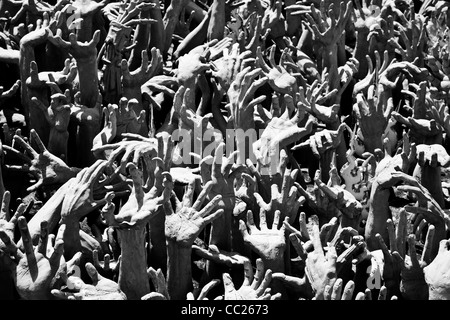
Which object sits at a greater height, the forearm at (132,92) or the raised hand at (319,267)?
the forearm at (132,92)

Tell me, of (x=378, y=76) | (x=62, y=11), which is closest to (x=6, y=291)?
(x=62, y=11)

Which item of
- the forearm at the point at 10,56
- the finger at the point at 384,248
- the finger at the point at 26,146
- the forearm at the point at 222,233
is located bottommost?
the finger at the point at 384,248

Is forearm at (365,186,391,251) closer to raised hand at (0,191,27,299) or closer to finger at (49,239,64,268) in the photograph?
finger at (49,239,64,268)

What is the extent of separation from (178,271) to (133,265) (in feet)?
1.23

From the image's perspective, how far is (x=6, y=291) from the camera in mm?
7176

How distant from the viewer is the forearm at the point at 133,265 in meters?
6.84

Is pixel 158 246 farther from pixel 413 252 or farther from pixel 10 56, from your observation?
pixel 10 56

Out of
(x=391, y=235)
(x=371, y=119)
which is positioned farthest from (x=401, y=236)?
(x=371, y=119)

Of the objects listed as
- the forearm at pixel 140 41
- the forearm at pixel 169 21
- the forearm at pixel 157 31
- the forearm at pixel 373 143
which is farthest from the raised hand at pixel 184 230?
the forearm at pixel 169 21

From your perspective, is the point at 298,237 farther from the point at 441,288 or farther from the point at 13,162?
the point at 13,162

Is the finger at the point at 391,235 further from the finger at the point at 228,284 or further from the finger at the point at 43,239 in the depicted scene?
the finger at the point at 43,239

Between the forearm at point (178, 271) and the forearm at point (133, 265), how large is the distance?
9.6 inches

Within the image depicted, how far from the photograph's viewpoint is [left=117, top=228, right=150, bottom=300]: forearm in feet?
22.4

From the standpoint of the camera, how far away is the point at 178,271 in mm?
7164
